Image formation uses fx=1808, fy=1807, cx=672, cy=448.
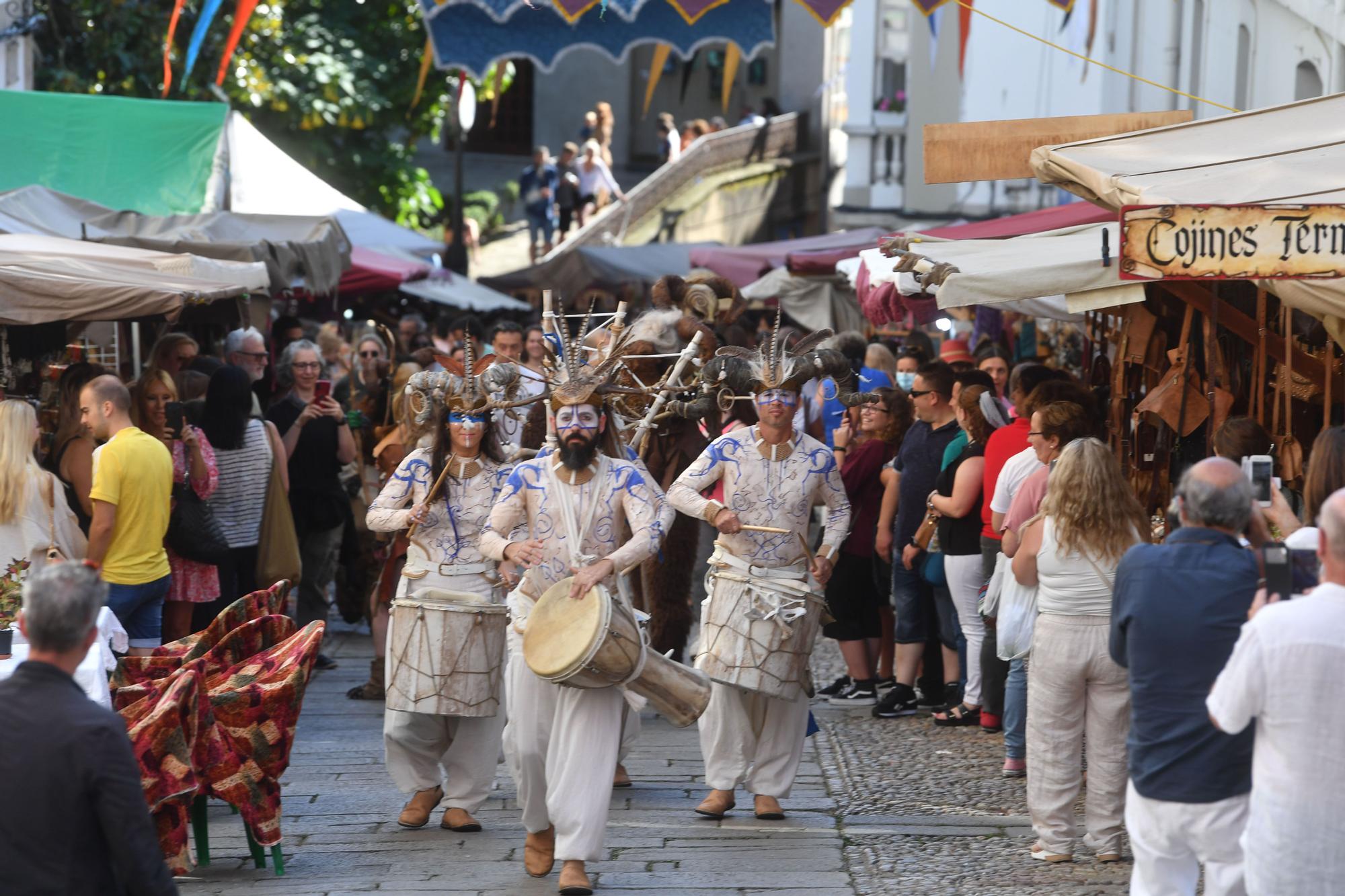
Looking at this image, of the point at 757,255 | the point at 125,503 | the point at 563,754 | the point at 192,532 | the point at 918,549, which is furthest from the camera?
the point at 757,255

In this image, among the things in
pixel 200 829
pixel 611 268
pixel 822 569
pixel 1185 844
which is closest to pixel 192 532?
pixel 200 829

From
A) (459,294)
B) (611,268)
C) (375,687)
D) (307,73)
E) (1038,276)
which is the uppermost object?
(307,73)

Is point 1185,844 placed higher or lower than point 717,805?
higher

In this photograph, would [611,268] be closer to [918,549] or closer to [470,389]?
[918,549]

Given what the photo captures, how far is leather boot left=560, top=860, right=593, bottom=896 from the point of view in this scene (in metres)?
6.51

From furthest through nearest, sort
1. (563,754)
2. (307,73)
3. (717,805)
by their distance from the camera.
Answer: (307,73) < (717,805) < (563,754)

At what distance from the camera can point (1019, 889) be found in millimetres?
6598

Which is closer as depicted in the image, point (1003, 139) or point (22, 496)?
point (22, 496)

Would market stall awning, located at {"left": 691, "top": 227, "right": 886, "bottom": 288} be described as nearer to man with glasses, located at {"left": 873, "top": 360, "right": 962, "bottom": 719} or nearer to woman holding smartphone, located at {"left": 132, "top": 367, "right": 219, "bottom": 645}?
man with glasses, located at {"left": 873, "top": 360, "right": 962, "bottom": 719}

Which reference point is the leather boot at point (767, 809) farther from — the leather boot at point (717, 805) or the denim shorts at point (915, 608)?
the denim shorts at point (915, 608)

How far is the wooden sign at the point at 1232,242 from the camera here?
18.8ft

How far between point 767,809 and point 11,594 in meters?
3.21

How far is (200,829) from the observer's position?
694 centimetres

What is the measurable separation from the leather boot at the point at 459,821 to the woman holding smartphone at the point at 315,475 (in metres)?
3.65
